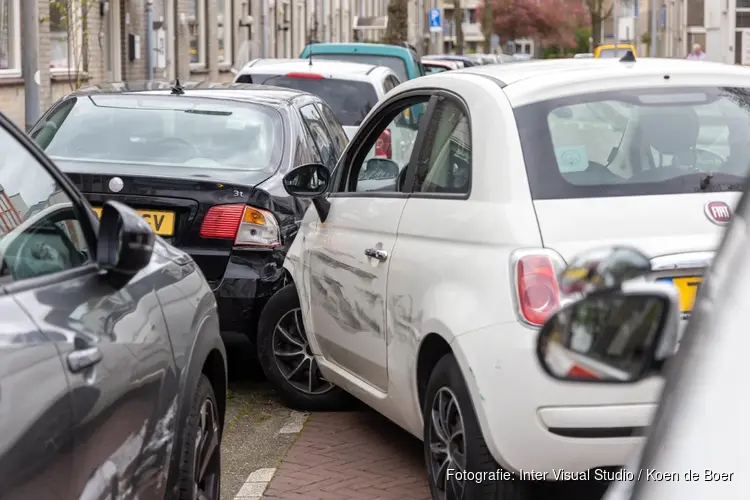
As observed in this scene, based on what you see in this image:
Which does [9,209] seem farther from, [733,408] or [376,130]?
[376,130]

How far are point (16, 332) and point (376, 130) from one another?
12.3 ft

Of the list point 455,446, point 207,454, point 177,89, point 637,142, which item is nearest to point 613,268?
point 207,454

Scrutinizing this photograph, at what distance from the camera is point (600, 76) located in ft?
16.3

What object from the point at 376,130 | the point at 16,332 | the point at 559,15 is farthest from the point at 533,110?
the point at 559,15

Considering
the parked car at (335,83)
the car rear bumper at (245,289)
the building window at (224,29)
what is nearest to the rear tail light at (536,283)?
the car rear bumper at (245,289)

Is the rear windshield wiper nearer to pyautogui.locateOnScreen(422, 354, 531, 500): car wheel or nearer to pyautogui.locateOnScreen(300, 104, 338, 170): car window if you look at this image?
pyautogui.locateOnScreen(300, 104, 338, 170): car window

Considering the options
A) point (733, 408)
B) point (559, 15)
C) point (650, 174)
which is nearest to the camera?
point (733, 408)

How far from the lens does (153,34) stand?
27328 mm

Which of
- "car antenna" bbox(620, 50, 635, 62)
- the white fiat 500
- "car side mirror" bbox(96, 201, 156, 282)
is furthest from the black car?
"car side mirror" bbox(96, 201, 156, 282)

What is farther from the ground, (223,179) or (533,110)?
(533,110)

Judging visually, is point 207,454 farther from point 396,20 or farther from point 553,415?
point 396,20

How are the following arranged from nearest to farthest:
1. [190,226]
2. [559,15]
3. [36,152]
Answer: [36,152] → [190,226] → [559,15]

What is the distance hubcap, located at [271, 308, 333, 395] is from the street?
6.1 inches

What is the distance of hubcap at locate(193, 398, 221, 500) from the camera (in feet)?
13.4
